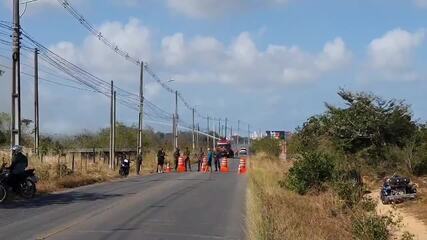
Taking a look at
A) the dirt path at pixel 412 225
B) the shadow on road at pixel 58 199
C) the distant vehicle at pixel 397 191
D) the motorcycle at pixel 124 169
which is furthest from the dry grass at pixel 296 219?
the motorcycle at pixel 124 169

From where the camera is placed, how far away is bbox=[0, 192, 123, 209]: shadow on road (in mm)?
20609

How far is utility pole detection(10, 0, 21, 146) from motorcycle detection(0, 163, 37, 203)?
105 inches

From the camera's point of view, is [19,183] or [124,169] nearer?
[19,183]

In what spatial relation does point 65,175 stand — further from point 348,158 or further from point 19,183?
point 348,158

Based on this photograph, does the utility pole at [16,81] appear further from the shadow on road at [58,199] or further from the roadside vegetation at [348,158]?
the roadside vegetation at [348,158]

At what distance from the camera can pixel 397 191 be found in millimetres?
26734

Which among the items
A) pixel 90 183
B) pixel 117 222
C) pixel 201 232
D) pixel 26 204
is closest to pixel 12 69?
pixel 26 204

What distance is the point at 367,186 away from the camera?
3209 centimetres

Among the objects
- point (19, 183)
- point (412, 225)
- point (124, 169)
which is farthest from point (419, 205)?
point (124, 169)

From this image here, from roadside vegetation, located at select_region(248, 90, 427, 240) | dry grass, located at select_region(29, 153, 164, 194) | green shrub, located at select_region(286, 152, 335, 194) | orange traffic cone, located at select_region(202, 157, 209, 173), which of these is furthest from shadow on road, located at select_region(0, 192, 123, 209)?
orange traffic cone, located at select_region(202, 157, 209, 173)

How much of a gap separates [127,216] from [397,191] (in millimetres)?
13199

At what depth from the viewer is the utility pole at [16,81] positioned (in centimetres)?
2538

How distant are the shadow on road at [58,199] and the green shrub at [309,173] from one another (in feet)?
25.6

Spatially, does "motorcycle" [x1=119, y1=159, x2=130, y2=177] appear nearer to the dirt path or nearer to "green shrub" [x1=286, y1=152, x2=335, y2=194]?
"green shrub" [x1=286, y1=152, x2=335, y2=194]
